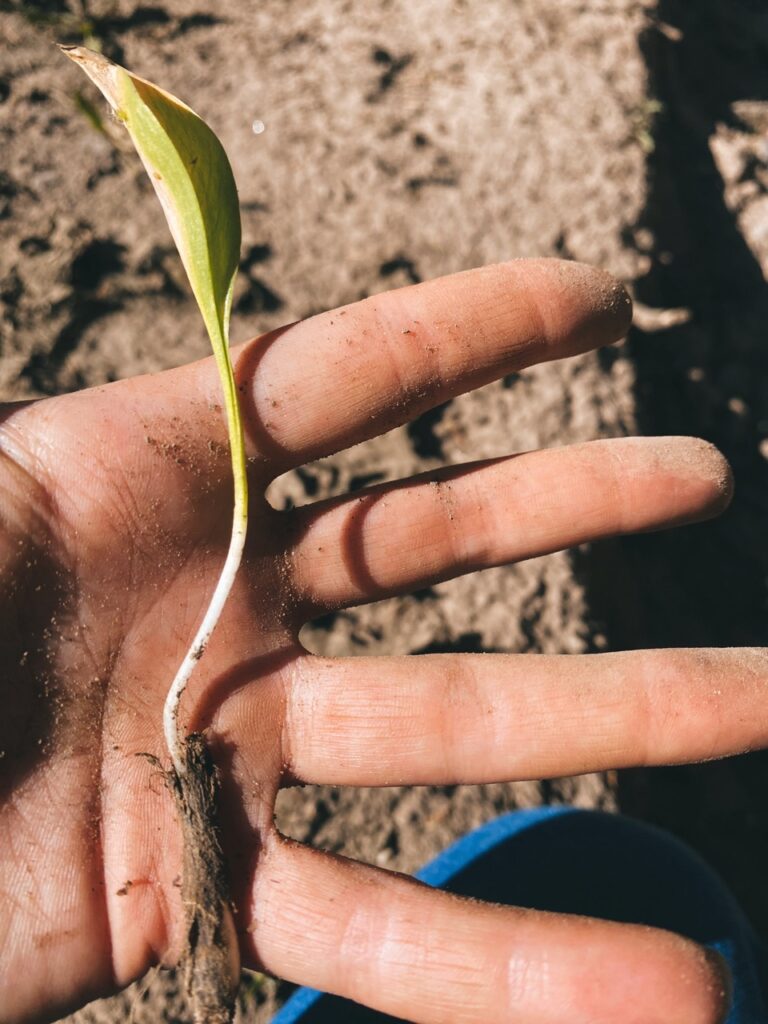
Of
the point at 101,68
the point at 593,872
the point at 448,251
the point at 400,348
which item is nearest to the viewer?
the point at 101,68

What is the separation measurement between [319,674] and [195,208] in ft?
2.26

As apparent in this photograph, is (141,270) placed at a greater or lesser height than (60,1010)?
greater

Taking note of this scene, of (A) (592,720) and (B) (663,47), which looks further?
(B) (663,47)

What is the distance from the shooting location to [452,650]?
1.76m

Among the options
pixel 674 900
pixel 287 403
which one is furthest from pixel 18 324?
pixel 674 900

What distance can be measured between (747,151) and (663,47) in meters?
0.36

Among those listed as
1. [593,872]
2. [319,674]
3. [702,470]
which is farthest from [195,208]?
[593,872]

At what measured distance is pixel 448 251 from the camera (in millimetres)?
1958

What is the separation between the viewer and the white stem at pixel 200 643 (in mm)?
1204

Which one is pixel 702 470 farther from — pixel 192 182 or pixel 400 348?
pixel 192 182

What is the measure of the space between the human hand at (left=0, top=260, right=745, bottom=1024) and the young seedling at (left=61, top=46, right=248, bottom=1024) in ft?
0.14

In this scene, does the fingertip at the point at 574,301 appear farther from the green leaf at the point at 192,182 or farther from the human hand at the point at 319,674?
the green leaf at the point at 192,182

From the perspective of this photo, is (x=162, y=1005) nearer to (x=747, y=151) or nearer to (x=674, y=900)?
(x=674, y=900)

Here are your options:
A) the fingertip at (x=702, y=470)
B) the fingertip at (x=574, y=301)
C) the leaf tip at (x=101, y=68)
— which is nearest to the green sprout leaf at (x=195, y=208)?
the leaf tip at (x=101, y=68)
